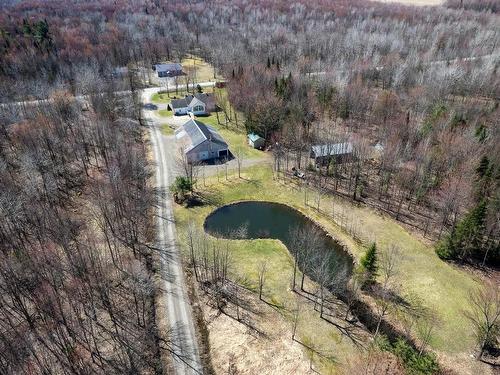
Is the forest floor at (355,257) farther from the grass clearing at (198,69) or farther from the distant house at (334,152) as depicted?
the grass clearing at (198,69)

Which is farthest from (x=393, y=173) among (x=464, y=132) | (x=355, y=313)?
(x=355, y=313)

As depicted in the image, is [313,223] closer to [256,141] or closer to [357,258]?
[357,258]

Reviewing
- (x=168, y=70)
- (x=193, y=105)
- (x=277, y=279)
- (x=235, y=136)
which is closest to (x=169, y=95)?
(x=193, y=105)

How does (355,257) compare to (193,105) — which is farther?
(193,105)

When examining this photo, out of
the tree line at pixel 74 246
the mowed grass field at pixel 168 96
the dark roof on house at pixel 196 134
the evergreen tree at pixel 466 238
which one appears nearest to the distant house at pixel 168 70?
the mowed grass field at pixel 168 96

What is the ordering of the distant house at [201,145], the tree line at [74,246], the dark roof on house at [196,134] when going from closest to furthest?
the tree line at [74,246] → the distant house at [201,145] → the dark roof on house at [196,134]

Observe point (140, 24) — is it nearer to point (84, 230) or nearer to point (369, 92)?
point (369, 92)
